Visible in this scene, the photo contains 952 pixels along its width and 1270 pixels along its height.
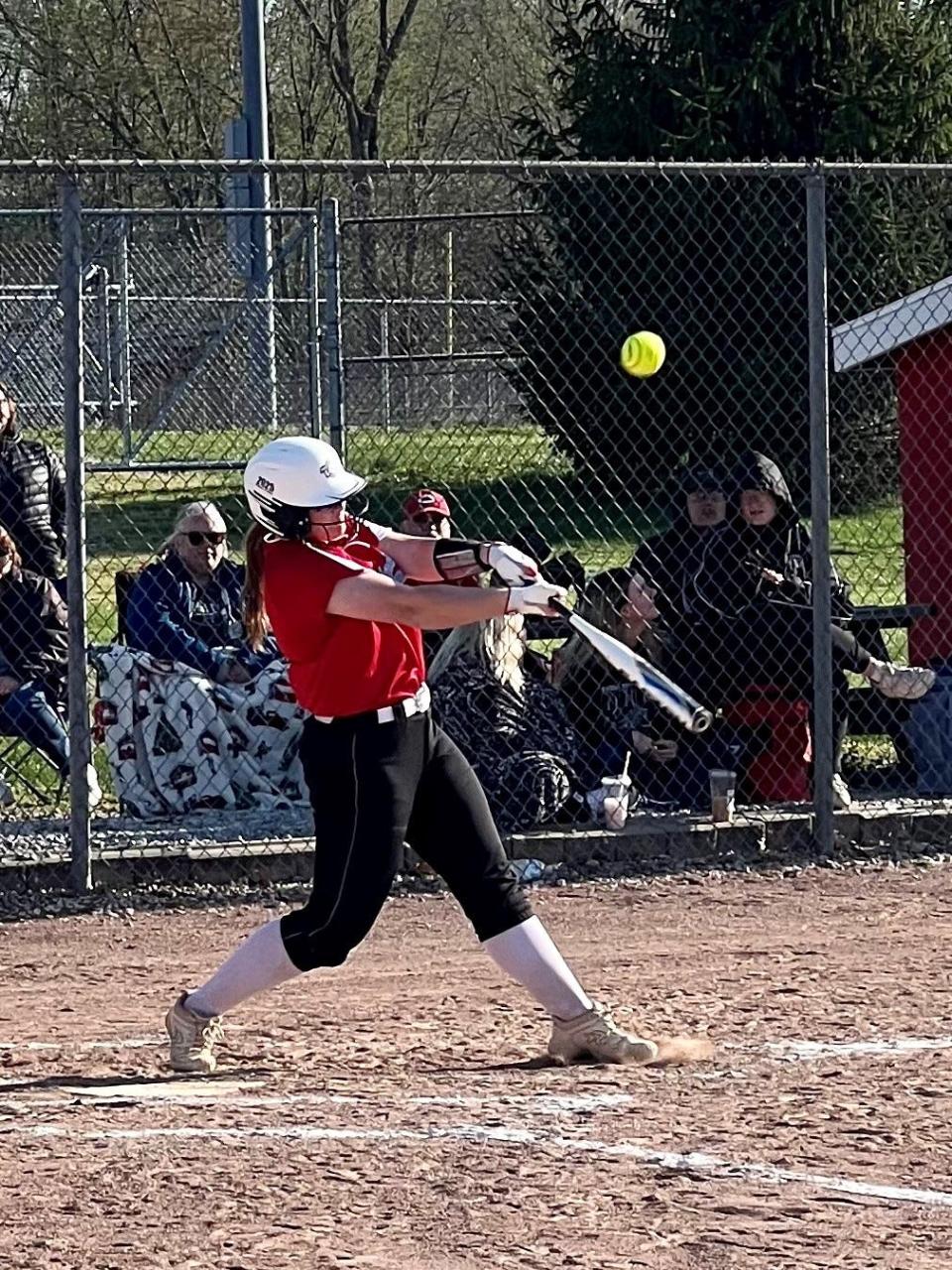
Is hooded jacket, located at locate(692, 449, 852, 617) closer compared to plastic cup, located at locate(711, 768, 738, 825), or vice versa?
plastic cup, located at locate(711, 768, 738, 825)

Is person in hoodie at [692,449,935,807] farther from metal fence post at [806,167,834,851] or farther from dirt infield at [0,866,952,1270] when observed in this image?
dirt infield at [0,866,952,1270]

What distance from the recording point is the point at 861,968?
22.5 ft

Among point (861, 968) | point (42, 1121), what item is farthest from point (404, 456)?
point (42, 1121)

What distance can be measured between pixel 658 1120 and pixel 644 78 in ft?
46.9

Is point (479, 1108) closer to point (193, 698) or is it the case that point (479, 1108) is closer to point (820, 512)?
point (193, 698)

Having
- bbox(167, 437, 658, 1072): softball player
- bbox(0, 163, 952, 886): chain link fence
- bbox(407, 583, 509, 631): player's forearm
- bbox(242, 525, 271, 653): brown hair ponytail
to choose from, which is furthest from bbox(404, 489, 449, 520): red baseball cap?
bbox(407, 583, 509, 631): player's forearm

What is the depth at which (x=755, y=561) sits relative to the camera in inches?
346

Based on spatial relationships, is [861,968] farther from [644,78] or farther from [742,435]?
[644,78]

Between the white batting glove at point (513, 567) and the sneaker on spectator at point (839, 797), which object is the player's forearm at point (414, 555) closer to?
the white batting glove at point (513, 567)

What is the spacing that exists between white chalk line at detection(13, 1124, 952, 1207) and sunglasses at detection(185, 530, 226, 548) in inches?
157

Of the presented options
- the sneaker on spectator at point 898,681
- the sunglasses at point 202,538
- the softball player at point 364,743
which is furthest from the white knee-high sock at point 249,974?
the sneaker on spectator at point 898,681

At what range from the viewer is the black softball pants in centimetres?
A: 545

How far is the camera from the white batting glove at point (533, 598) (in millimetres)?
5141

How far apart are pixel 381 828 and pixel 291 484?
2.93ft
